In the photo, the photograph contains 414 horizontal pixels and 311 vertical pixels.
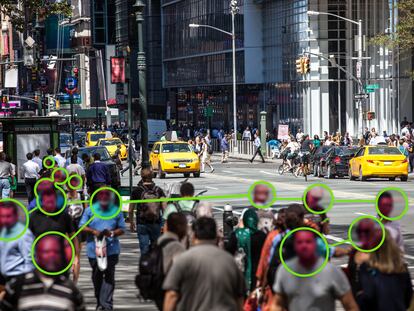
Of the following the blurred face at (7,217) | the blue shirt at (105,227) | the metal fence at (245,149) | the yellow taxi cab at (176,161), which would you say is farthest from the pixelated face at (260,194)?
the metal fence at (245,149)

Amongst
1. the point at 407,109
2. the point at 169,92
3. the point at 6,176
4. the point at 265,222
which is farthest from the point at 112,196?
the point at 169,92

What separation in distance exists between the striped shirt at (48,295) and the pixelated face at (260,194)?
8.40ft

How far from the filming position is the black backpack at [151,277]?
1189 centimetres

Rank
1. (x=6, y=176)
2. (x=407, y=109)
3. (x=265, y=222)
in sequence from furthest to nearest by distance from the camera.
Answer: (x=407, y=109) → (x=6, y=176) → (x=265, y=222)

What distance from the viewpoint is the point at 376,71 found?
87062 millimetres

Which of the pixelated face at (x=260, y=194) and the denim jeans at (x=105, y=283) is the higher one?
the pixelated face at (x=260, y=194)

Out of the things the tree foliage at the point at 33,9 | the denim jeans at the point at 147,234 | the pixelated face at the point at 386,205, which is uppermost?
the tree foliage at the point at 33,9

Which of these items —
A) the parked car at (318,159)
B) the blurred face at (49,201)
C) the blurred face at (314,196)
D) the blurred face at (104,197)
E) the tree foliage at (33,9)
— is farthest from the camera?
the parked car at (318,159)

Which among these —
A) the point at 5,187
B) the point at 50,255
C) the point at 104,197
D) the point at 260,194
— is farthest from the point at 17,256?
the point at 5,187

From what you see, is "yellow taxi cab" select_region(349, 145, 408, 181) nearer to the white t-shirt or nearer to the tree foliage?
the tree foliage

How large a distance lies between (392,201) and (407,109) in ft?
244

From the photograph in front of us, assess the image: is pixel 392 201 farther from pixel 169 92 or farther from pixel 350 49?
pixel 169 92

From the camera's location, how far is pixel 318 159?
5603 cm

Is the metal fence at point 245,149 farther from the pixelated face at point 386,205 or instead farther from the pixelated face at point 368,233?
the pixelated face at point 368,233
